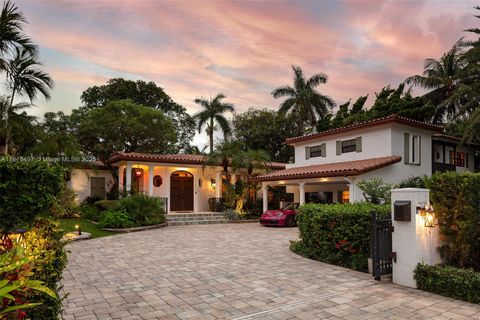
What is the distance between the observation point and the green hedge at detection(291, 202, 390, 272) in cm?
765

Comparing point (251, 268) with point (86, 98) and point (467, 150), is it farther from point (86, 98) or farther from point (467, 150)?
point (86, 98)

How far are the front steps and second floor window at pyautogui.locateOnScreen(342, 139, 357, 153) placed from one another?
7894 millimetres

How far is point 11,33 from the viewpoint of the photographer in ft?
Result: 32.0

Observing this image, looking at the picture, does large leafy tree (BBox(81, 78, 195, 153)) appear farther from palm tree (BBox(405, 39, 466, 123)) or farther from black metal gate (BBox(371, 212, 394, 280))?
black metal gate (BBox(371, 212, 394, 280))

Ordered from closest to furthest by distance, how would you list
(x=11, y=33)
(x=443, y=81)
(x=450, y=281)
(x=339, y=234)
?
(x=450, y=281) → (x=339, y=234) → (x=11, y=33) → (x=443, y=81)

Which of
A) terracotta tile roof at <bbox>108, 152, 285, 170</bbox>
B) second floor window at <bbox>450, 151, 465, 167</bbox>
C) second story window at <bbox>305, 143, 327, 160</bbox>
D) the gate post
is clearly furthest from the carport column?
the gate post

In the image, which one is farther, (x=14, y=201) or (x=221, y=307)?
(x=221, y=307)

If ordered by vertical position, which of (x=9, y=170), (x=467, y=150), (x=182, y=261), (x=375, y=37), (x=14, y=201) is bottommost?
(x=182, y=261)

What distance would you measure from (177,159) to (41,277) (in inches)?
678

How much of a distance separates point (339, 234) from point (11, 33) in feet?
34.5

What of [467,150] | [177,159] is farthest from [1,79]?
[467,150]

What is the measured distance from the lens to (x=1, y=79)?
10312 mm

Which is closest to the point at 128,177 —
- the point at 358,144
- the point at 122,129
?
the point at 122,129

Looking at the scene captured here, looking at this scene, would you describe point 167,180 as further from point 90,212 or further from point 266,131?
point 266,131
